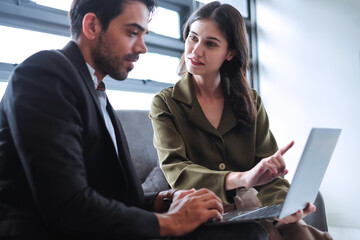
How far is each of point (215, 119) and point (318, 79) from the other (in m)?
1.98

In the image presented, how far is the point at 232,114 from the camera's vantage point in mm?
1569

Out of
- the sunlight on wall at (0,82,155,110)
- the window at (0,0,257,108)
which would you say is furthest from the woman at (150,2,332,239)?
the sunlight on wall at (0,82,155,110)

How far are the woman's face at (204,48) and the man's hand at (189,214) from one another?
806 mm

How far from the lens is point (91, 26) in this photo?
1.01 meters

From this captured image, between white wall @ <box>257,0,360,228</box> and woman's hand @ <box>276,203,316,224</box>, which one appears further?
white wall @ <box>257,0,360,228</box>

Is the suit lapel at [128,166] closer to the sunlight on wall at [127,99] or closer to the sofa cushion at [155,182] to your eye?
the sofa cushion at [155,182]

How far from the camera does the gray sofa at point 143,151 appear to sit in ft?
5.66

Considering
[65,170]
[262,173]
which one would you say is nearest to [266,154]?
[262,173]

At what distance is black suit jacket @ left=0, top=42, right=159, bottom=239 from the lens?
27.6 inches

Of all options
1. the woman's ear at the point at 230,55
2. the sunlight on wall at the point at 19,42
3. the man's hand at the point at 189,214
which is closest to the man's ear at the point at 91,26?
the man's hand at the point at 189,214

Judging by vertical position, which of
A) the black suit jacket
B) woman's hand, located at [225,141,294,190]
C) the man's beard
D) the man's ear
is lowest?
woman's hand, located at [225,141,294,190]

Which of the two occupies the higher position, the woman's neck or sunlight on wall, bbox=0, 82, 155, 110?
the woman's neck

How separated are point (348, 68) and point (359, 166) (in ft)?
2.57

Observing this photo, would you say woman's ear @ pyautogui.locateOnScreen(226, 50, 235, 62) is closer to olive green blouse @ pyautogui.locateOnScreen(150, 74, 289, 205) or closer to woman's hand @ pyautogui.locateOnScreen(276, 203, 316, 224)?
olive green blouse @ pyautogui.locateOnScreen(150, 74, 289, 205)
